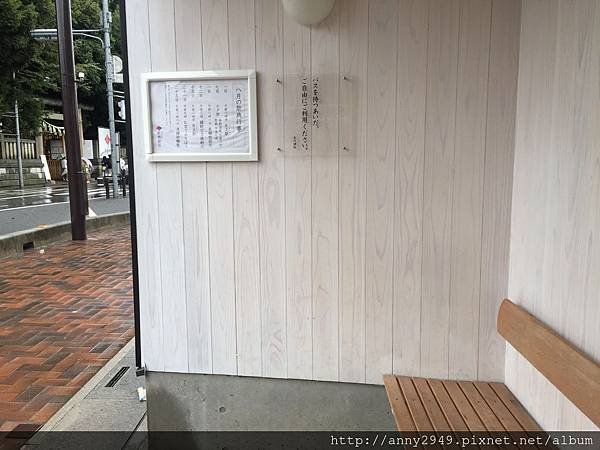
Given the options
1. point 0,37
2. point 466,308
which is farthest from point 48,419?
point 0,37

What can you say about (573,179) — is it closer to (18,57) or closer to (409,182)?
(409,182)

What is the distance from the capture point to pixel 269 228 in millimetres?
2590

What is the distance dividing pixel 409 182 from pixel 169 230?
1.36 metres

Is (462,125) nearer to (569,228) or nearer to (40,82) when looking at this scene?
(569,228)

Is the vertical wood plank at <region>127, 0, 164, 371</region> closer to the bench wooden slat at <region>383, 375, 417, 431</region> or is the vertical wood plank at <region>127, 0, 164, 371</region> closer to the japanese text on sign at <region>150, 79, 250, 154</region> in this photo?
the japanese text on sign at <region>150, 79, 250, 154</region>

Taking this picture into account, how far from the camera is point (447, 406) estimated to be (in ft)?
7.55

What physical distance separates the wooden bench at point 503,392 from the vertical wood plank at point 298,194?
0.53 meters

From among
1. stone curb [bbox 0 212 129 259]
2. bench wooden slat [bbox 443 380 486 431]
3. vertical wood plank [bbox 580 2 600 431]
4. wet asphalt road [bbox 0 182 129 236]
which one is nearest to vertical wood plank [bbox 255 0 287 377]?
bench wooden slat [bbox 443 380 486 431]

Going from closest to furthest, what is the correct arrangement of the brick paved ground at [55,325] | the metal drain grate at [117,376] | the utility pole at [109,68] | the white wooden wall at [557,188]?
the white wooden wall at [557,188], the brick paved ground at [55,325], the metal drain grate at [117,376], the utility pole at [109,68]

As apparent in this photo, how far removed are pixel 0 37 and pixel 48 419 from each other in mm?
16702

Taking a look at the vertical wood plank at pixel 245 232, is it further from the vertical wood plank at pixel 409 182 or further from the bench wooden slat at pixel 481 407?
the bench wooden slat at pixel 481 407

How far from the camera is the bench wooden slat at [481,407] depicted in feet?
6.98

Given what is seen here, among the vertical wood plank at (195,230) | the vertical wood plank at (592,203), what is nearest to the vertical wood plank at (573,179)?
the vertical wood plank at (592,203)

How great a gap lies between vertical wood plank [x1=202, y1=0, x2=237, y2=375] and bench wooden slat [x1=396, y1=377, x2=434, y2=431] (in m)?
0.95
